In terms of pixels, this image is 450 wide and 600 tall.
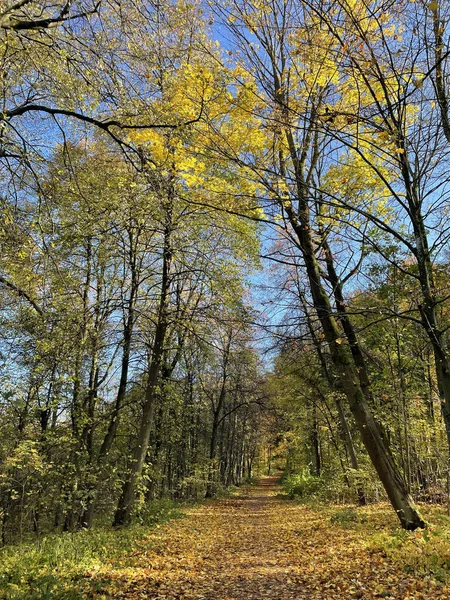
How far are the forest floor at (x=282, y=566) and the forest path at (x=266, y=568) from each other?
14 mm

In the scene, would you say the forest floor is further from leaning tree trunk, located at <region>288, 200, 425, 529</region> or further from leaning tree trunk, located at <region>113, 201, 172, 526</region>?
leaning tree trunk, located at <region>113, 201, 172, 526</region>

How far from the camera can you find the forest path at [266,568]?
15.2 feet

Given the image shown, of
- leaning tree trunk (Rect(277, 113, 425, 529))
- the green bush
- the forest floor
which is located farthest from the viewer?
the green bush

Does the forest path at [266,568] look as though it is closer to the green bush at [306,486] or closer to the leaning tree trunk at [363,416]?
the leaning tree trunk at [363,416]

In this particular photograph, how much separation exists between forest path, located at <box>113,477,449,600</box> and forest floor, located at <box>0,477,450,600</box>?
0.01 metres

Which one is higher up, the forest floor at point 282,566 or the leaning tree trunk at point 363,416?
the leaning tree trunk at point 363,416

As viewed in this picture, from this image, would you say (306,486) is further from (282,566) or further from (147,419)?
(282,566)

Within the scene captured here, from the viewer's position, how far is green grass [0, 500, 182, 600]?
172 inches

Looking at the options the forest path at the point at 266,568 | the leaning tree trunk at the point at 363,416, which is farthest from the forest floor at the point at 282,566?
the leaning tree trunk at the point at 363,416

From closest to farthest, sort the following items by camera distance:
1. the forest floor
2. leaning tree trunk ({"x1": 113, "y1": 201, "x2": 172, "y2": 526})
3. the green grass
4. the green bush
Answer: the green grass
the forest floor
leaning tree trunk ({"x1": 113, "y1": 201, "x2": 172, "y2": 526})
the green bush

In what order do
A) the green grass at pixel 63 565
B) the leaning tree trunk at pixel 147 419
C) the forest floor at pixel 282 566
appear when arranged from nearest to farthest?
the green grass at pixel 63 565, the forest floor at pixel 282 566, the leaning tree trunk at pixel 147 419

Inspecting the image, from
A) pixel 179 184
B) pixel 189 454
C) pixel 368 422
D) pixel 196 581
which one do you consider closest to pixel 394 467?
pixel 368 422

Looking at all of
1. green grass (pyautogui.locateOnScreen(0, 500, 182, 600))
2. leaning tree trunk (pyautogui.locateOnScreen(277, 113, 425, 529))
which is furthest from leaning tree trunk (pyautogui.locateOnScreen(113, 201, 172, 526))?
leaning tree trunk (pyautogui.locateOnScreen(277, 113, 425, 529))

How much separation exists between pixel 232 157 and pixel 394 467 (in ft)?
19.8
